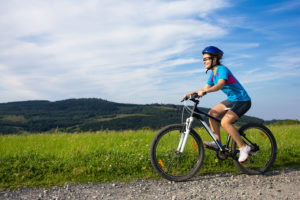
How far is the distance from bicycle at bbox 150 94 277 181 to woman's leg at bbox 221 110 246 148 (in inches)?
8.7

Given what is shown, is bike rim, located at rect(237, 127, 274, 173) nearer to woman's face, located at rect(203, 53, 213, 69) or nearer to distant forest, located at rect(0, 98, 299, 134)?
woman's face, located at rect(203, 53, 213, 69)

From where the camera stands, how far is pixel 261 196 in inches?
186

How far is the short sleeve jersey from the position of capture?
19.1 ft

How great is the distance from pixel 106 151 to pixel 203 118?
8.74 feet

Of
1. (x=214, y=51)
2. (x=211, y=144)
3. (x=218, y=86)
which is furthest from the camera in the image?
(x=211, y=144)

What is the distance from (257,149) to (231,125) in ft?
3.33

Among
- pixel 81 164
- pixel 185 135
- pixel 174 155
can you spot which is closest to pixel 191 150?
pixel 174 155

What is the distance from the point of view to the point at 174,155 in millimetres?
5957

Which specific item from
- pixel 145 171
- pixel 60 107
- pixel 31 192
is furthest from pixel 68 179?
pixel 60 107

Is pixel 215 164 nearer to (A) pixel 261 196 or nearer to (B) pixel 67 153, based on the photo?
(A) pixel 261 196

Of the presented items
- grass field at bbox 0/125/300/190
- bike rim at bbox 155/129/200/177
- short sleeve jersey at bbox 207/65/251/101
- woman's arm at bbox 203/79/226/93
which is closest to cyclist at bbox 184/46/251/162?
short sleeve jersey at bbox 207/65/251/101

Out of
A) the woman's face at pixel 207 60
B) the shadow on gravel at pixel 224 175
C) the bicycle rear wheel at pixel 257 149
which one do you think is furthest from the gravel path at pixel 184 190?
the woman's face at pixel 207 60

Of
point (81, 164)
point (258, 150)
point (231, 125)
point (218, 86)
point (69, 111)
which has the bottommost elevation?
point (81, 164)

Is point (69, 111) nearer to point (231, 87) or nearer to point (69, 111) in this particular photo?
point (69, 111)
